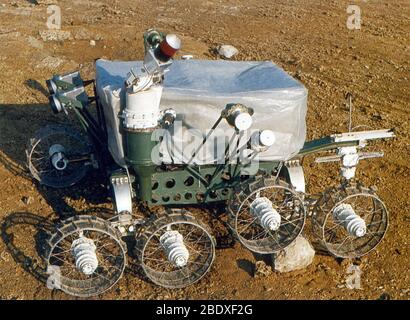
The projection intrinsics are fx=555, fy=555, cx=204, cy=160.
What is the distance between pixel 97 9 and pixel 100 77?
10.7 metres

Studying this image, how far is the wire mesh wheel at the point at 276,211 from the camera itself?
6.03m

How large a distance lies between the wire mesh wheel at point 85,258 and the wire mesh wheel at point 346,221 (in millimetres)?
2285

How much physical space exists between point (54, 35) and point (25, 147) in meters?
5.40

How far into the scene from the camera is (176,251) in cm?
578

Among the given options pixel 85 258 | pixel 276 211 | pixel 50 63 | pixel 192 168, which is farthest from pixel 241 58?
pixel 85 258

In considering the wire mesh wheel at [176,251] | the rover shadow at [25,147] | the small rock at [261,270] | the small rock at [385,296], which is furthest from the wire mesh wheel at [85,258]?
the small rock at [385,296]

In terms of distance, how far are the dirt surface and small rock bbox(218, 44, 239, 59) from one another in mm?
262

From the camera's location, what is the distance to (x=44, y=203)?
754 cm

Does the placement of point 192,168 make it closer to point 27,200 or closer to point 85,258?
point 85,258

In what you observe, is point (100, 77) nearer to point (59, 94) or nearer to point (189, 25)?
point (59, 94)

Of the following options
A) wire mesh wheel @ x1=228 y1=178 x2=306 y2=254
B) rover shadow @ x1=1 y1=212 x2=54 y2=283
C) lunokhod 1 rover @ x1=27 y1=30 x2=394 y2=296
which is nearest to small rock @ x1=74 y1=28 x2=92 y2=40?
lunokhod 1 rover @ x1=27 y1=30 x2=394 y2=296

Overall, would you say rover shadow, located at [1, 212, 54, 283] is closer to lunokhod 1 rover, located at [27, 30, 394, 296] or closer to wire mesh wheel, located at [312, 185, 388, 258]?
lunokhod 1 rover, located at [27, 30, 394, 296]

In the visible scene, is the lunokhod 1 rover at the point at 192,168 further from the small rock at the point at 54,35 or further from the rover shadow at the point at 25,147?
the small rock at the point at 54,35

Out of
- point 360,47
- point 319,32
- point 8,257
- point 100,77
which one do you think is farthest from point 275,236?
point 319,32
